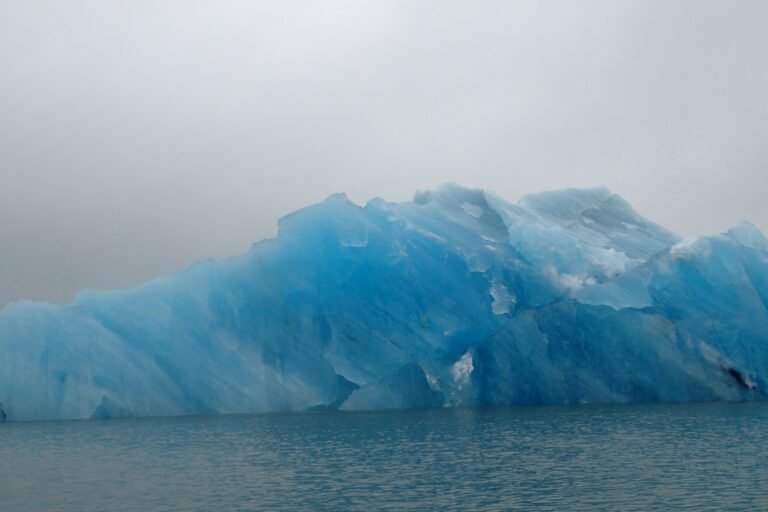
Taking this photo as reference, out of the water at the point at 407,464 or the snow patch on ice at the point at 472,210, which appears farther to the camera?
the snow patch on ice at the point at 472,210

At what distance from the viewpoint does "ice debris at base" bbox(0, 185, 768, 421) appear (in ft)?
90.6

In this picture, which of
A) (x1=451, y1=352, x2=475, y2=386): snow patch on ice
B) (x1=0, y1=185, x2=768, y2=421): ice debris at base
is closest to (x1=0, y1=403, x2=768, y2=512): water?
(x1=0, y1=185, x2=768, y2=421): ice debris at base

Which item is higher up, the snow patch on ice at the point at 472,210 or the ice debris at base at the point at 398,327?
the snow patch on ice at the point at 472,210

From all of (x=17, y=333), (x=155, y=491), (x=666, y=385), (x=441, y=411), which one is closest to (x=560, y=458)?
(x=155, y=491)

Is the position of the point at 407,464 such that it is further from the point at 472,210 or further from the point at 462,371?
the point at 472,210

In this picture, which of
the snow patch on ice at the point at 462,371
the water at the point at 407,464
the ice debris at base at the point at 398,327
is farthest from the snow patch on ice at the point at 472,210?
the water at the point at 407,464

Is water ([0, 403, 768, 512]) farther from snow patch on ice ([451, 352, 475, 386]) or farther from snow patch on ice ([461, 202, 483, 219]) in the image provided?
snow patch on ice ([461, 202, 483, 219])

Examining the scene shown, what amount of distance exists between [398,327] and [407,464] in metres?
12.3

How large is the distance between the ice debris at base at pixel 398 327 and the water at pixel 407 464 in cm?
249

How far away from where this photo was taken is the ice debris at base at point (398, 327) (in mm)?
27625

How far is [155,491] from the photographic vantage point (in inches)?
558

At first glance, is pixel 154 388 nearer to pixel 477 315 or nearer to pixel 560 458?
pixel 477 315

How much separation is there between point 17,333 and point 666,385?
20.9m

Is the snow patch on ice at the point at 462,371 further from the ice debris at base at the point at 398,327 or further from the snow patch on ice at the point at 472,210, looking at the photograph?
the snow patch on ice at the point at 472,210
